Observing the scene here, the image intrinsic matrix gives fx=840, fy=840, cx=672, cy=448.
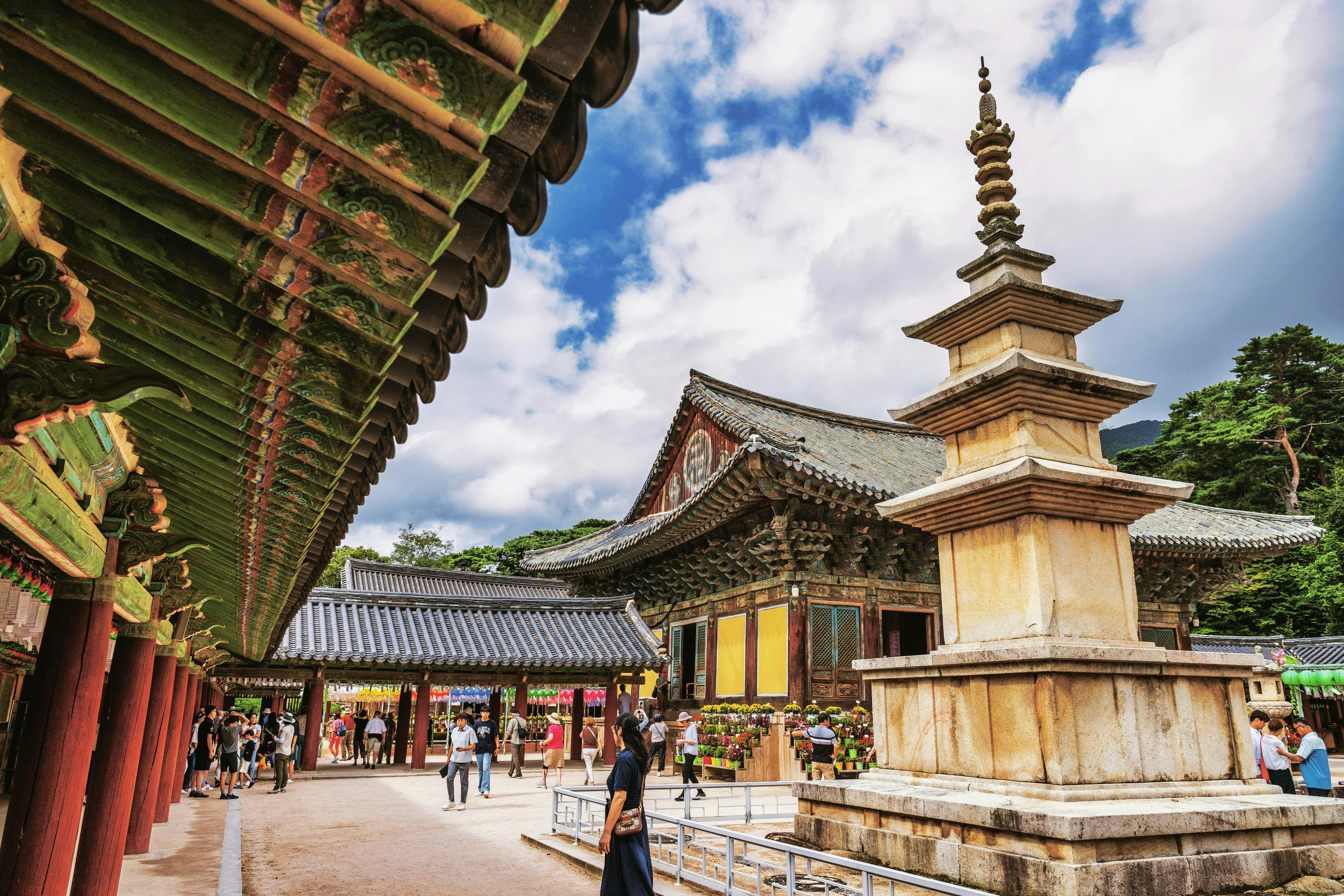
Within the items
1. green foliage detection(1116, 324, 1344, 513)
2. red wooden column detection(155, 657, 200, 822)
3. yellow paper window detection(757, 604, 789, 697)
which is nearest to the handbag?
red wooden column detection(155, 657, 200, 822)

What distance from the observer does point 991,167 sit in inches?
336

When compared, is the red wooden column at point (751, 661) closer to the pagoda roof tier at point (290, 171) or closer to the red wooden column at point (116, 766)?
the red wooden column at point (116, 766)

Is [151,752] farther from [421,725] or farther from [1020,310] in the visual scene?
[421,725]

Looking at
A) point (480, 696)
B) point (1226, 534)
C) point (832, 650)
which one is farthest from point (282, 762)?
point (480, 696)

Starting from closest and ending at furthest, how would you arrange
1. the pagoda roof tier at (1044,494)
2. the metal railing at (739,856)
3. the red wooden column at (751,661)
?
the metal railing at (739,856) < the pagoda roof tier at (1044,494) < the red wooden column at (751,661)

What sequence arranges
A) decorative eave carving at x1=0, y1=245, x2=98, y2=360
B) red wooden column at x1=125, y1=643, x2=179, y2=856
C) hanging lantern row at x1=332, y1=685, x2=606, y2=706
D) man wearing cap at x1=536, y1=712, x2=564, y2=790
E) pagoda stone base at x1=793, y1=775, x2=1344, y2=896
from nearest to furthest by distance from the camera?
decorative eave carving at x1=0, y1=245, x2=98, y2=360
pagoda stone base at x1=793, y1=775, x2=1344, y2=896
red wooden column at x1=125, y1=643, x2=179, y2=856
man wearing cap at x1=536, y1=712, x2=564, y2=790
hanging lantern row at x1=332, y1=685, x2=606, y2=706

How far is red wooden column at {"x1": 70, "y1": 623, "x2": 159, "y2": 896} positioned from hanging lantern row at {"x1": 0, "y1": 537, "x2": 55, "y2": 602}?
1.70m

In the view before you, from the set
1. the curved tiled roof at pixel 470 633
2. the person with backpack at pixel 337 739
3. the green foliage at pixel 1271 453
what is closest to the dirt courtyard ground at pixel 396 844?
the curved tiled roof at pixel 470 633

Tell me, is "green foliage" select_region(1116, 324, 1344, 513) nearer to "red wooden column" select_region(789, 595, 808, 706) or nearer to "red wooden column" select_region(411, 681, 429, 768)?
"red wooden column" select_region(789, 595, 808, 706)

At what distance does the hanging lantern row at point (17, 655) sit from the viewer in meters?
10.8

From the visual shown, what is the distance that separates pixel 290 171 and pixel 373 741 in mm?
21723

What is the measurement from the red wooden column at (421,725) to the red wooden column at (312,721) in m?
2.12

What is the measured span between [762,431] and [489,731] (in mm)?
7689

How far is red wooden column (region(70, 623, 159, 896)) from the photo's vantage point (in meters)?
5.89
